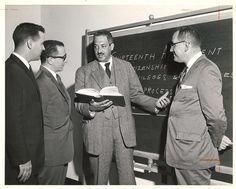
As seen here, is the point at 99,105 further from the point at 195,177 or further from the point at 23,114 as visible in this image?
the point at 195,177

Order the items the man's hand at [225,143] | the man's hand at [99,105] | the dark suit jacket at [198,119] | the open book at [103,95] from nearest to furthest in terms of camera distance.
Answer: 1. the dark suit jacket at [198,119]
2. the man's hand at [225,143]
3. the open book at [103,95]
4. the man's hand at [99,105]

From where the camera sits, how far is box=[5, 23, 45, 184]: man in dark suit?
1.60m

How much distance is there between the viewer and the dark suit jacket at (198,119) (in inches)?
62.1

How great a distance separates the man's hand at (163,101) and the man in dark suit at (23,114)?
0.86 m

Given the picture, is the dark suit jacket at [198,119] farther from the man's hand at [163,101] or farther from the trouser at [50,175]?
the trouser at [50,175]

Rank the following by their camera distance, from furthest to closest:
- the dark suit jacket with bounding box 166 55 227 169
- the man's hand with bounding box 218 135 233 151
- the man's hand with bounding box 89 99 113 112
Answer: the man's hand with bounding box 89 99 113 112 → the man's hand with bounding box 218 135 233 151 → the dark suit jacket with bounding box 166 55 227 169

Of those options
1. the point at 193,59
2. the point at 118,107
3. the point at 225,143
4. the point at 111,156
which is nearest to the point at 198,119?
the point at 225,143

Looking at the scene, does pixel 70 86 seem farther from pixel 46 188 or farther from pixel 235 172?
pixel 235 172

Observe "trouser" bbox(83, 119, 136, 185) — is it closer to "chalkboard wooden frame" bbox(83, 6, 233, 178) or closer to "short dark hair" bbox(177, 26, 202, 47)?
"chalkboard wooden frame" bbox(83, 6, 233, 178)

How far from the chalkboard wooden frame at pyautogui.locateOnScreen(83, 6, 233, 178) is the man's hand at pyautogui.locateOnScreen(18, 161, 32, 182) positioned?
1.22m

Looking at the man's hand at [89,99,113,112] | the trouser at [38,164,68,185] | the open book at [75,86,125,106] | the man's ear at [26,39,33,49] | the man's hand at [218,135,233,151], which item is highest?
the man's ear at [26,39,33,49]

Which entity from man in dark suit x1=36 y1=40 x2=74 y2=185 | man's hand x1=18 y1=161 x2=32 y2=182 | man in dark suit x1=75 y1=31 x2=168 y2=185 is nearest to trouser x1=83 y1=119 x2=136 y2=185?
man in dark suit x1=75 y1=31 x2=168 y2=185

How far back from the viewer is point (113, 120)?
82.0 inches

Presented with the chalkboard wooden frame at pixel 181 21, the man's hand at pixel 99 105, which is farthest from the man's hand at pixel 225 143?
the man's hand at pixel 99 105
